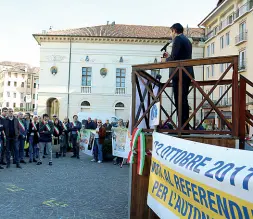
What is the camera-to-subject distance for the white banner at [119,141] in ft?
42.7

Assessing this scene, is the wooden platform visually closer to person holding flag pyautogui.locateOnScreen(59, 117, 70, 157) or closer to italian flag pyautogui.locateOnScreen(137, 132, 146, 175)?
italian flag pyautogui.locateOnScreen(137, 132, 146, 175)

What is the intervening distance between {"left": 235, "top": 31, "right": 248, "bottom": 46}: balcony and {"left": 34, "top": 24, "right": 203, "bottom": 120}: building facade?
11.2 metres

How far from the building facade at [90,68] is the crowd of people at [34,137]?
1029 inches

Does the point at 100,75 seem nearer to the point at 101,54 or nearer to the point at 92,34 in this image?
the point at 101,54

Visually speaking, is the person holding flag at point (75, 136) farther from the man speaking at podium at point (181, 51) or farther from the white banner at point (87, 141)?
the man speaking at podium at point (181, 51)

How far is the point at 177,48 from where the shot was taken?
568 centimetres

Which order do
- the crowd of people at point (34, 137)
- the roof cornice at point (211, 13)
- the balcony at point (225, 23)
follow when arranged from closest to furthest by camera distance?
1. the crowd of people at point (34, 137)
2. the balcony at point (225, 23)
3. the roof cornice at point (211, 13)

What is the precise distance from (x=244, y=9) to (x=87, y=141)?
1014 inches

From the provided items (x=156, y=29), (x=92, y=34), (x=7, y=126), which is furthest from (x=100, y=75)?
(x=7, y=126)

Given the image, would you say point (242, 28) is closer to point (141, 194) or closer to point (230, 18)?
point (230, 18)

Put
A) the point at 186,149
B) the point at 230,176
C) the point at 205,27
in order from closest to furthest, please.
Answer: the point at 230,176 → the point at 186,149 → the point at 205,27

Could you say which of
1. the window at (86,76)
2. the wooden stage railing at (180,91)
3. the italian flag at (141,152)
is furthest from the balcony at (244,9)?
the italian flag at (141,152)

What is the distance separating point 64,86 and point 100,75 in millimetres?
5237

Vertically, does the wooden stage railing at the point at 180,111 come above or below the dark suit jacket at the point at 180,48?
below
